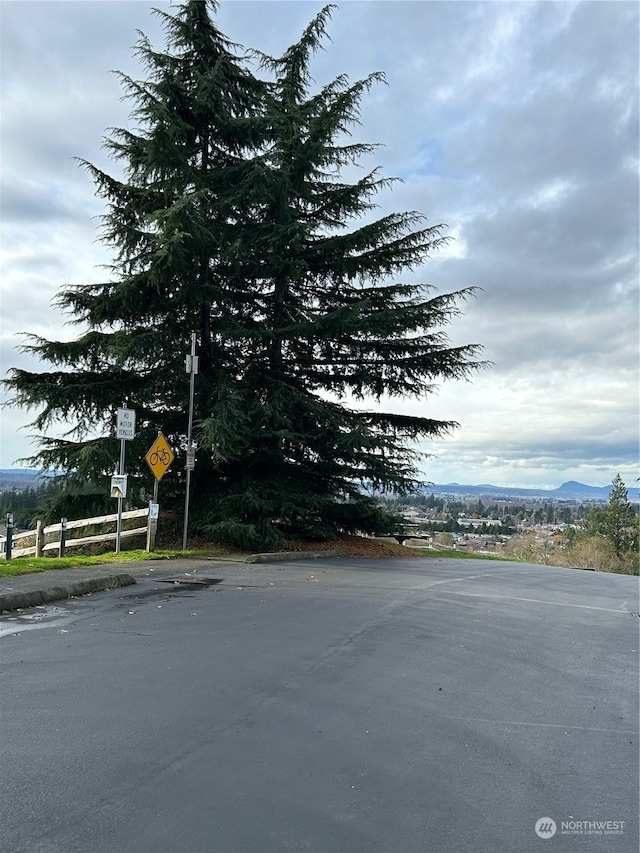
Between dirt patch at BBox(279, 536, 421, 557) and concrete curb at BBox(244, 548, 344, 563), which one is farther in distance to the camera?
dirt patch at BBox(279, 536, 421, 557)

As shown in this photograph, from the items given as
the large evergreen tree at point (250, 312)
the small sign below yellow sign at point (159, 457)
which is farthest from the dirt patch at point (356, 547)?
the small sign below yellow sign at point (159, 457)

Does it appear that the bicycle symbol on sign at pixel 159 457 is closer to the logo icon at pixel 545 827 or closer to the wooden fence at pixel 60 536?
the wooden fence at pixel 60 536

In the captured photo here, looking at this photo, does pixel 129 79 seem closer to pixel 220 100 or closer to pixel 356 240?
pixel 220 100

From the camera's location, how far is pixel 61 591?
9.17 metres

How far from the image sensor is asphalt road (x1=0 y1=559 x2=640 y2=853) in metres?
3.23

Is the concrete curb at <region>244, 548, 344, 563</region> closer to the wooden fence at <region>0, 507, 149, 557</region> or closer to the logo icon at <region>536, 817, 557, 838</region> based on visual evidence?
the wooden fence at <region>0, 507, 149, 557</region>

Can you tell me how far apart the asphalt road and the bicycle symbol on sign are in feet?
22.8

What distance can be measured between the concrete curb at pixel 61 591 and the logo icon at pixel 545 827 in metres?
6.84

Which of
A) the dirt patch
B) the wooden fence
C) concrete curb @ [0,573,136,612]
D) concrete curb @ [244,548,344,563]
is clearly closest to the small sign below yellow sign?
the wooden fence

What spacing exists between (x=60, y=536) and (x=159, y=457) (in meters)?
4.73

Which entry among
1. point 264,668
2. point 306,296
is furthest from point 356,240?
point 264,668

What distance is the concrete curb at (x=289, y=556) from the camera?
49.7 ft

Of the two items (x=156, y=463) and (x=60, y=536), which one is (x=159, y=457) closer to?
(x=156, y=463)

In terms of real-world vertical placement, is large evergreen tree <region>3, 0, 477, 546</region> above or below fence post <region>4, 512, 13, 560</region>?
above
